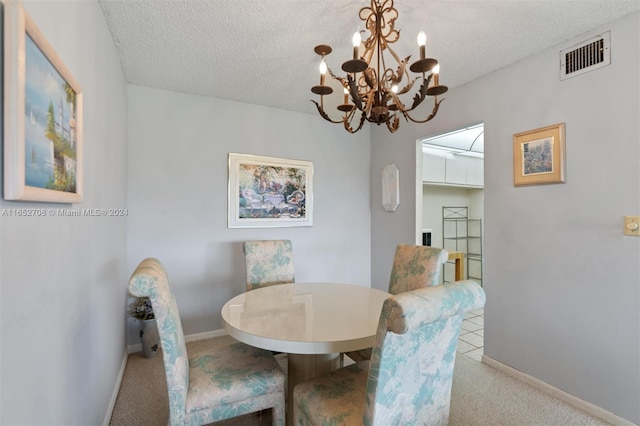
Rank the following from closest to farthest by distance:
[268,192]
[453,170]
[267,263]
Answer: [267,263]
[268,192]
[453,170]

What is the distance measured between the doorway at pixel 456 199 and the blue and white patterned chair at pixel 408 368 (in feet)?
9.57

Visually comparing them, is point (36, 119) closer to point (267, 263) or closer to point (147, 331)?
point (267, 263)

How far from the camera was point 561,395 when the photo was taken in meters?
2.13

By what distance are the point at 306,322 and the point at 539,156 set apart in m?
2.08

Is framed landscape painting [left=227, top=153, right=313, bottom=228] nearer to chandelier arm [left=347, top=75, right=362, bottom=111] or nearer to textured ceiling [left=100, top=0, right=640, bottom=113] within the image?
textured ceiling [left=100, top=0, right=640, bottom=113]

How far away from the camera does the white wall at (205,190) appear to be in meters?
2.90

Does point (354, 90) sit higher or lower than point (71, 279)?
higher

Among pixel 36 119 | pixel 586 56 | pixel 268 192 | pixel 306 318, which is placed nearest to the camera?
pixel 36 119

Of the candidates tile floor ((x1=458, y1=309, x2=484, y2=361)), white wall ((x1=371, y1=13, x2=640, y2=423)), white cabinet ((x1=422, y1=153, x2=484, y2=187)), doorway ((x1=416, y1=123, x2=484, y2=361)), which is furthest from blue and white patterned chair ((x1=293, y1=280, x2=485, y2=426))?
white cabinet ((x1=422, y1=153, x2=484, y2=187))

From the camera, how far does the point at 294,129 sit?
143 inches

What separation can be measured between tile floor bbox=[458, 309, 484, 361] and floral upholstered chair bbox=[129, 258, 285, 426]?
2.05 meters

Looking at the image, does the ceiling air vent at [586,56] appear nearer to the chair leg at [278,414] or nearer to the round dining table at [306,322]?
the round dining table at [306,322]

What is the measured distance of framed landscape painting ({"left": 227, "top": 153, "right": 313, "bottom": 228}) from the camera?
3262mm

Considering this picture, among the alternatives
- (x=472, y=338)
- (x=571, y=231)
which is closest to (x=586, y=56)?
(x=571, y=231)
